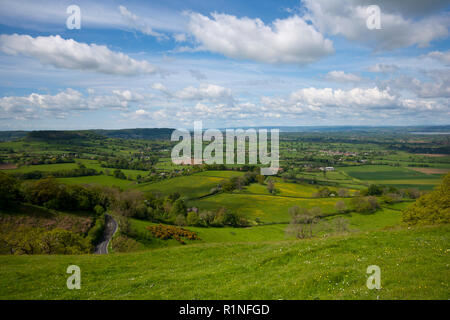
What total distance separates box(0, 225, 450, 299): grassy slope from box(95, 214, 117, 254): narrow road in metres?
19.3

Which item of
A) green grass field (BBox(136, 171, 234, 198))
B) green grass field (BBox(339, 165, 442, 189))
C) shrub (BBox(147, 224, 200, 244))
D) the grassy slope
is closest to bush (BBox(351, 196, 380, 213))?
green grass field (BBox(339, 165, 442, 189))

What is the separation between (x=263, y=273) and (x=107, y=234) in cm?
4138

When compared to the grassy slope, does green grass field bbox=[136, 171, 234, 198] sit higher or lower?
lower

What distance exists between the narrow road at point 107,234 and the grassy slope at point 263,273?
19338mm

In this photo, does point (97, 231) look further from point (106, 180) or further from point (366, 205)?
point (366, 205)

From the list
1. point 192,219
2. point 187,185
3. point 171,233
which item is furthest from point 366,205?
point 187,185

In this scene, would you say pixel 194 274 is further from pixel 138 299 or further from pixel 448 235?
pixel 448 235

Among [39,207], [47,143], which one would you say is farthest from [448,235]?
[47,143]

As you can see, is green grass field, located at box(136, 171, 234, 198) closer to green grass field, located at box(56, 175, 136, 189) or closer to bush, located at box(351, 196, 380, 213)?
green grass field, located at box(56, 175, 136, 189)

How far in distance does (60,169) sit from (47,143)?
111 m

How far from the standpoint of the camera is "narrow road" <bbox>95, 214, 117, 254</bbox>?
3831 centimetres

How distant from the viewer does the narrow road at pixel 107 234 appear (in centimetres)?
3831

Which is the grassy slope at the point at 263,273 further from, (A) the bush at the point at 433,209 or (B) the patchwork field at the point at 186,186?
(B) the patchwork field at the point at 186,186

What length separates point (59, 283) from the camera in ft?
45.8
